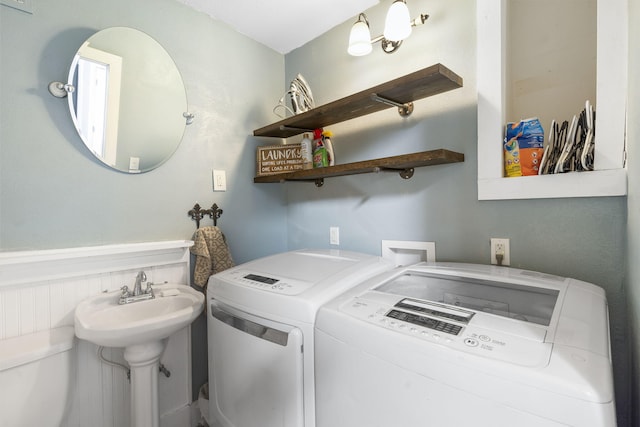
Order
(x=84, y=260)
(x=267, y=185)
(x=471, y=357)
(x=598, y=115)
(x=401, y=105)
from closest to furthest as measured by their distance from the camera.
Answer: (x=471, y=357) < (x=598, y=115) < (x=84, y=260) < (x=401, y=105) < (x=267, y=185)

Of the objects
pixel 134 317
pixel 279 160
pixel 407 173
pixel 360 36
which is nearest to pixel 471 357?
pixel 407 173

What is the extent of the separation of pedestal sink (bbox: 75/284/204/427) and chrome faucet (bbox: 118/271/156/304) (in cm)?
2

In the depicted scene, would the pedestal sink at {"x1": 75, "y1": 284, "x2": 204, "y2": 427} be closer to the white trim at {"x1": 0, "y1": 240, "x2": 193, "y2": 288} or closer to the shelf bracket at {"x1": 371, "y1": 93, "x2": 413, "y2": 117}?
the white trim at {"x1": 0, "y1": 240, "x2": 193, "y2": 288}

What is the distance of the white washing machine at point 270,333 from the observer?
3.13 ft

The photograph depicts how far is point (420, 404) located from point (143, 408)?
3.91 ft

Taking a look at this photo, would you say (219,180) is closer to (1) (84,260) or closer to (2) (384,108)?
(1) (84,260)

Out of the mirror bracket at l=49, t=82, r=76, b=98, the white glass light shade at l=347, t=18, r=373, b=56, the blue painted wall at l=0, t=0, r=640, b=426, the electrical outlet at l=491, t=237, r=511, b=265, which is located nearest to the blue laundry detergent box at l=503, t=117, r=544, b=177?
the blue painted wall at l=0, t=0, r=640, b=426

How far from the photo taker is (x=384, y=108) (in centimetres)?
157

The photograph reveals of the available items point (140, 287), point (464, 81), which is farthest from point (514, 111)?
point (140, 287)

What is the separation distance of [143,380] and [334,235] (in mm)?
1176

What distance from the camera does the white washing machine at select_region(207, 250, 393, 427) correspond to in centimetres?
96

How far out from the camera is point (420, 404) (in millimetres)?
686

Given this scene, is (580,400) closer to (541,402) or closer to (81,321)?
(541,402)

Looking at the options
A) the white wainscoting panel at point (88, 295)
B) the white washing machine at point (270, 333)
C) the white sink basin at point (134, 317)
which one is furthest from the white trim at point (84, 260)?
the white washing machine at point (270, 333)
